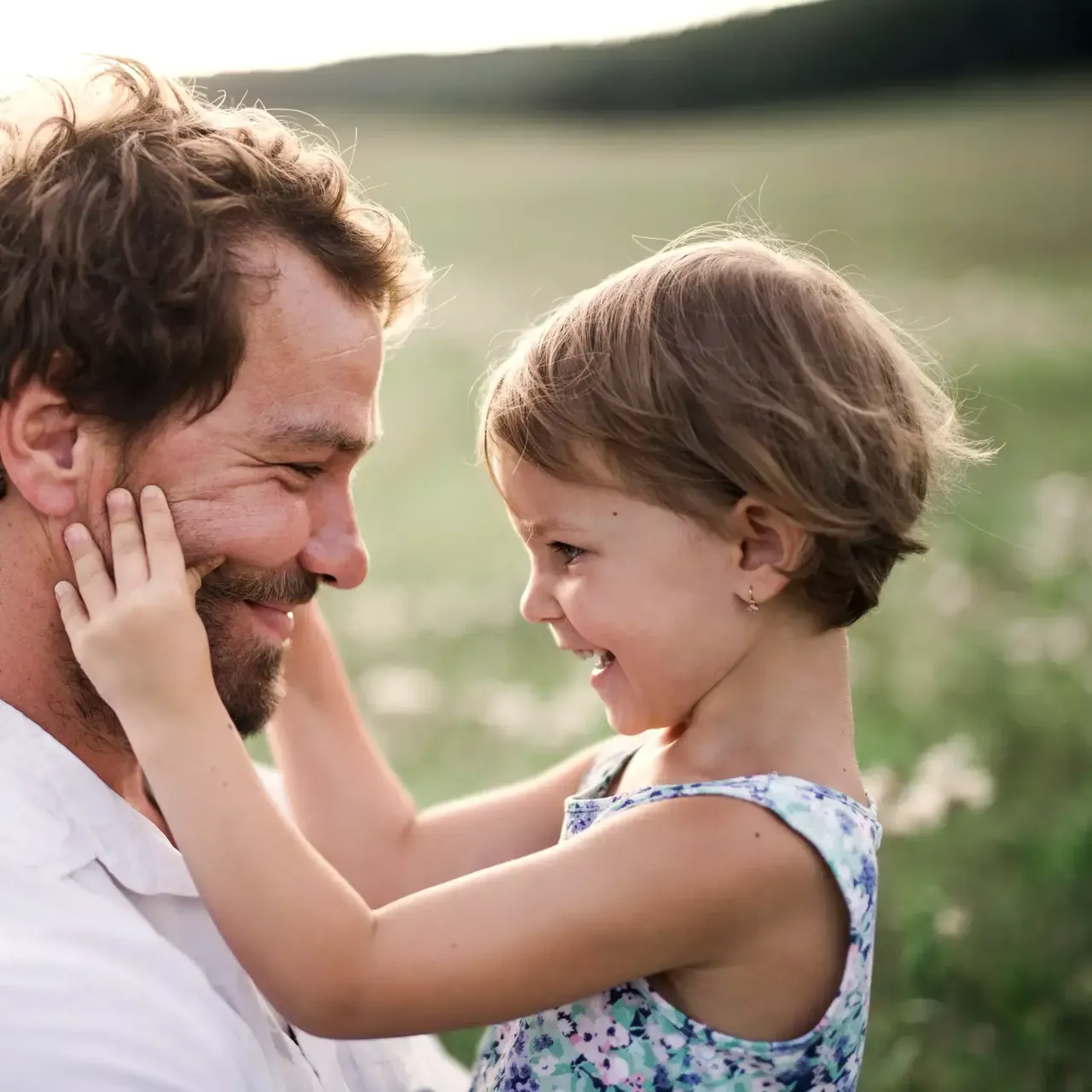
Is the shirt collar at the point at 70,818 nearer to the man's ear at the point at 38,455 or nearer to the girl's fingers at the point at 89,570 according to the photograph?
the girl's fingers at the point at 89,570

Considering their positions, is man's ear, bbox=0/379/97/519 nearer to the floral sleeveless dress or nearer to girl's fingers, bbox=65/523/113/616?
girl's fingers, bbox=65/523/113/616

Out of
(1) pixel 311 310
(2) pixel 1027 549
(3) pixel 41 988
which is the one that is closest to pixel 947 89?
(2) pixel 1027 549

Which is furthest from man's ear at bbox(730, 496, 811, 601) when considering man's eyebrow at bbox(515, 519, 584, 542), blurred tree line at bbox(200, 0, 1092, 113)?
blurred tree line at bbox(200, 0, 1092, 113)

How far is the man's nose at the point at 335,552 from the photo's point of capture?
8.31 feet

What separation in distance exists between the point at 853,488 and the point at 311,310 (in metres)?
1.07

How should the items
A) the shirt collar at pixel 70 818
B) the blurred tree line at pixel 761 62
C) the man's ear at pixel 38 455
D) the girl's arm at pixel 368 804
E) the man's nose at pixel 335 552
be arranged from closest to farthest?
the shirt collar at pixel 70 818 → the man's ear at pixel 38 455 → the man's nose at pixel 335 552 → the girl's arm at pixel 368 804 → the blurred tree line at pixel 761 62

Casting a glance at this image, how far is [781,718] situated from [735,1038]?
20.2 inches

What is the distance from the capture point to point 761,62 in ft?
22.9

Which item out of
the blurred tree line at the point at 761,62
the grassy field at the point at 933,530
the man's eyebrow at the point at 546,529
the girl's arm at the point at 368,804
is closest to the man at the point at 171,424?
the girl's arm at the point at 368,804

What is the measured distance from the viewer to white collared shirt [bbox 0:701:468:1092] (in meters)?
1.82

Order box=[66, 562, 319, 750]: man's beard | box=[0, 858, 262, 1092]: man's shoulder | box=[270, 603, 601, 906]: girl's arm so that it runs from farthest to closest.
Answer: box=[270, 603, 601, 906]: girl's arm, box=[66, 562, 319, 750]: man's beard, box=[0, 858, 262, 1092]: man's shoulder

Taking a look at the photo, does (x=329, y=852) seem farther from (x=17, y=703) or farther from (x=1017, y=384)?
(x=1017, y=384)

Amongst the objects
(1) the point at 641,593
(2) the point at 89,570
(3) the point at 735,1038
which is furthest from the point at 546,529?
(3) the point at 735,1038

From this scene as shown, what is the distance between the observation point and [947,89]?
7.00m
